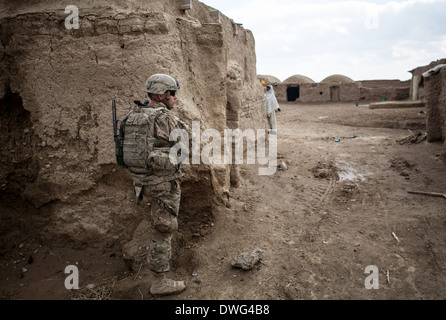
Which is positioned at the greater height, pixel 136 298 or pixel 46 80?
Answer: pixel 46 80

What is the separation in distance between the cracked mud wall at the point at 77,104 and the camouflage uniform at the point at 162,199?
0.88 meters

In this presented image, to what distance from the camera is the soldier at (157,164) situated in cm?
274

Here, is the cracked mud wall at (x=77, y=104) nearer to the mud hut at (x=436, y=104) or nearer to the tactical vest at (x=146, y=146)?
the tactical vest at (x=146, y=146)

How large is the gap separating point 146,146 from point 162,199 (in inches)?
20.0

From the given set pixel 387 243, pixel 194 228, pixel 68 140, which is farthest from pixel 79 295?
pixel 387 243

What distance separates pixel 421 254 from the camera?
3250 millimetres

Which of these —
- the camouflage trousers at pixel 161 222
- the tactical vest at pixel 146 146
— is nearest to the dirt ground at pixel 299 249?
the camouflage trousers at pixel 161 222

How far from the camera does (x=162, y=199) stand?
2.81 meters

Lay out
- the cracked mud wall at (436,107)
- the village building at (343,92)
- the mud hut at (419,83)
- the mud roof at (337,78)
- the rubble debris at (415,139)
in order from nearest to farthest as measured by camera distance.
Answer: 1. the cracked mud wall at (436,107)
2. the rubble debris at (415,139)
3. the mud hut at (419,83)
4. the village building at (343,92)
5. the mud roof at (337,78)

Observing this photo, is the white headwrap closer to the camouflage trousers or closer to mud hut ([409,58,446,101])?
the camouflage trousers

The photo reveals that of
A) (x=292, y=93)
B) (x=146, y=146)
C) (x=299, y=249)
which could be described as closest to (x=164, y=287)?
(x=146, y=146)
